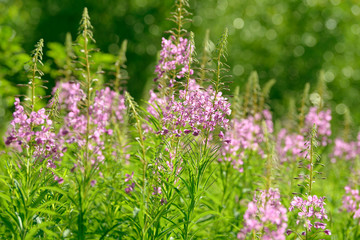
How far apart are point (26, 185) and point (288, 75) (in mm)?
18833

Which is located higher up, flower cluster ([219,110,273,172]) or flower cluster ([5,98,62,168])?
flower cluster ([219,110,273,172])

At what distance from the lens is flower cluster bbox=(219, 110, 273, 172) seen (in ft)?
21.7

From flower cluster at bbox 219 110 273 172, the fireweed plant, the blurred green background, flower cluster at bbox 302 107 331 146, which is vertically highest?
the blurred green background

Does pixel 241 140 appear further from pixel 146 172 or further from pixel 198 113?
pixel 146 172

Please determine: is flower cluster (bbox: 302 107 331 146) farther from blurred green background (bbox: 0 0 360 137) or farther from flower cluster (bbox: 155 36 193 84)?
blurred green background (bbox: 0 0 360 137)

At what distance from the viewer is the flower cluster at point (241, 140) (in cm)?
661

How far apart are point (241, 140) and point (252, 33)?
48.1 feet

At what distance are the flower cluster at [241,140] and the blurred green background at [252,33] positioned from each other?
11.2m

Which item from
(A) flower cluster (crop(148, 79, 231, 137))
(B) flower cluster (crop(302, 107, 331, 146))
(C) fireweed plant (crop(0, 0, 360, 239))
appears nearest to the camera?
(C) fireweed plant (crop(0, 0, 360, 239))

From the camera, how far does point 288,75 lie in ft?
70.3

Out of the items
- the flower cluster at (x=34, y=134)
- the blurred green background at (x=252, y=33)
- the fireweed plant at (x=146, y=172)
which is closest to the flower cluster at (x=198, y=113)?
the fireweed plant at (x=146, y=172)

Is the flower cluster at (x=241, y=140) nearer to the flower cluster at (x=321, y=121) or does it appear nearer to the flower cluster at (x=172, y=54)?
the flower cluster at (x=321, y=121)

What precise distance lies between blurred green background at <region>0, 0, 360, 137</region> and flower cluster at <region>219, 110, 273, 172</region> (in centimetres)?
1123

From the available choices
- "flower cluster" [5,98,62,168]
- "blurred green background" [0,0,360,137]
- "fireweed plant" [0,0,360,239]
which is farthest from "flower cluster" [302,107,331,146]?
"blurred green background" [0,0,360,137]
